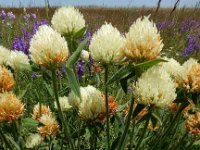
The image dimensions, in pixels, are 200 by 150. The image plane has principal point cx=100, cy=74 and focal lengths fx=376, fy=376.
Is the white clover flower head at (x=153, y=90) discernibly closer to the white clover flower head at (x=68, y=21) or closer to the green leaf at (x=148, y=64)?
the green leaf at (x=148, y=64)

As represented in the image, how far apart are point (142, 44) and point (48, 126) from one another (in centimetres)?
74

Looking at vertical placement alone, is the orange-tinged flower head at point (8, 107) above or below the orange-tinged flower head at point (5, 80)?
below

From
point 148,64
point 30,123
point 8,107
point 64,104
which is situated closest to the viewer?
point 148,64

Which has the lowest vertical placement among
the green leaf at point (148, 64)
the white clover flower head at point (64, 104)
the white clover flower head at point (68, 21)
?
the white clover flower head at point (64, 104)

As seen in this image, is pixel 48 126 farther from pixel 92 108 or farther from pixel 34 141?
pixel 92 108

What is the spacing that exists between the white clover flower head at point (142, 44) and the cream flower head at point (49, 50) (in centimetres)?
21

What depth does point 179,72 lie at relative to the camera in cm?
140

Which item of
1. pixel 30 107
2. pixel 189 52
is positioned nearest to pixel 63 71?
pixel 30 107

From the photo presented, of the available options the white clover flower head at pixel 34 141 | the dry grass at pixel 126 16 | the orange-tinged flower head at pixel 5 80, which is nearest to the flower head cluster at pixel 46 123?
the white clover flower head at pixel 34 141

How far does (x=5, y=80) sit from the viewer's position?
57.6 inches

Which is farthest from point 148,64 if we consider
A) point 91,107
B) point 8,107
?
point 8,107

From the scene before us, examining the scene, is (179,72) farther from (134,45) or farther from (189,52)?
(189,52)

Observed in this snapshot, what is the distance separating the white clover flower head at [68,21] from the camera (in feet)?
4.74

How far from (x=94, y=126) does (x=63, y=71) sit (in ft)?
1.00
